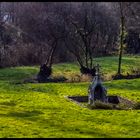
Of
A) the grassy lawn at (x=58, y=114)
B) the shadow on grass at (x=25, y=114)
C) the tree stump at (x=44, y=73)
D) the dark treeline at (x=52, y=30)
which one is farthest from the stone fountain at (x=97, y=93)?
the dark treeline at (x=52, y=30)

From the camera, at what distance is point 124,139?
18.8m

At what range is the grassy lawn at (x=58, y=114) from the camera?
67.7ft

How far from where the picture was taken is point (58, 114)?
Answer: 25781 mm

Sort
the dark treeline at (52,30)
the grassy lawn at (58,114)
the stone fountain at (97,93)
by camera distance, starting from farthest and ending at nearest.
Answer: the dark treeline at (52,30) → the stone fountain at (97,93) → the grassy lawn at (58,114)

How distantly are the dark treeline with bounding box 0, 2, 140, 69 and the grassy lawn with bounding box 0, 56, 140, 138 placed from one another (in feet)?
51.9

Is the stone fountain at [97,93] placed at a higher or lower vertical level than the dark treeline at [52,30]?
lower

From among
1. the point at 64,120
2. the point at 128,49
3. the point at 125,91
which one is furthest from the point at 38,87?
the point at 128,49

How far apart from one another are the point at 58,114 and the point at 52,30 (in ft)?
112

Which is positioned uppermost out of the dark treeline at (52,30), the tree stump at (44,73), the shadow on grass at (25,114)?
the dark treeline at (52,30)

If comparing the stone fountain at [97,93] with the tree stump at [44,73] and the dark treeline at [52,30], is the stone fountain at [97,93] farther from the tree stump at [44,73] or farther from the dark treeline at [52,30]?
the dark treeline at [52,30]

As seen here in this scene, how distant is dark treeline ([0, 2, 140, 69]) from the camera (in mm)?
58875

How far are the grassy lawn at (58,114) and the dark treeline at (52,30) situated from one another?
1582cm

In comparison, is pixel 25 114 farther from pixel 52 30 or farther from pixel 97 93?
pixel 52 30

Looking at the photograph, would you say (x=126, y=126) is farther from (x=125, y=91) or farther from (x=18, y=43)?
(x=18, y=43)
